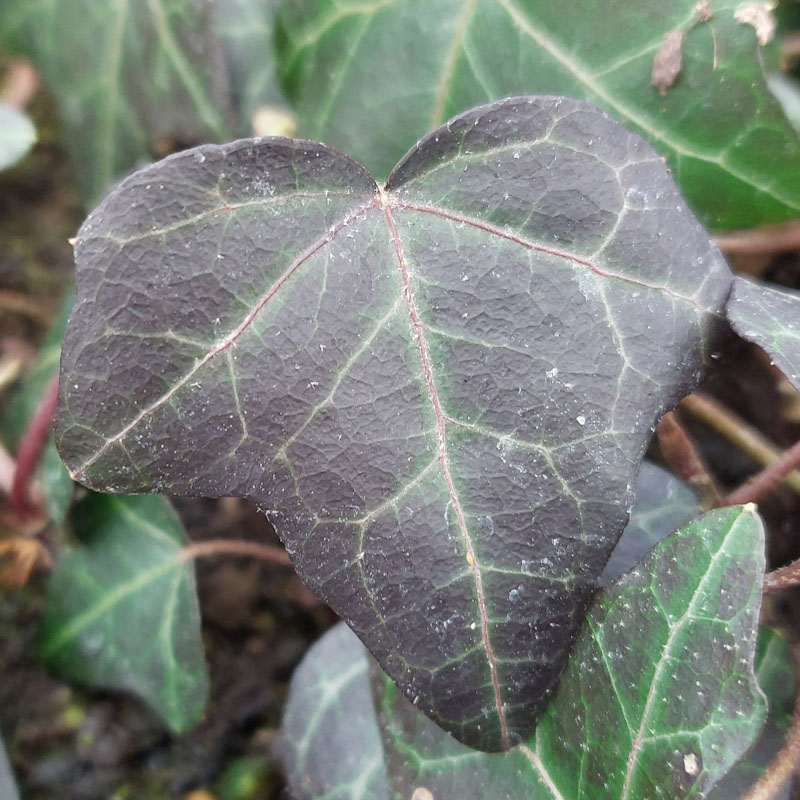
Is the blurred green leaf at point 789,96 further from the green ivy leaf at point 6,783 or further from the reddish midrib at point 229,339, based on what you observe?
the green ivy leaf at point 6,783

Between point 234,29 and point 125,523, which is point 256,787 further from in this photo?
point 234,29

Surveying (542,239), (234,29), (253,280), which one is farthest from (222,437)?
(234,29)

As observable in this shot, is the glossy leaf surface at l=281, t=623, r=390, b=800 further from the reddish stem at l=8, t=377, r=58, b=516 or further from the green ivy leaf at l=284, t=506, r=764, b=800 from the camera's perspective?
the reddish stem at l=8, t=377, r=58, b=516

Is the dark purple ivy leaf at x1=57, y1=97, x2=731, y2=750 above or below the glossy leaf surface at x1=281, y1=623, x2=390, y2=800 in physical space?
above

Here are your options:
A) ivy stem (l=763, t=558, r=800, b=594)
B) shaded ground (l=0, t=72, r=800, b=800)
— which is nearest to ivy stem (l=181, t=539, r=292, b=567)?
shaded ground (l=0, t=72, r=800, b=800)

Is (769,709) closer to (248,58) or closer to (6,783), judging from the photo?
(6,783)
